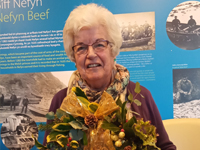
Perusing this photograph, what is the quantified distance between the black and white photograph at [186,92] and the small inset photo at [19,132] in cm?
131

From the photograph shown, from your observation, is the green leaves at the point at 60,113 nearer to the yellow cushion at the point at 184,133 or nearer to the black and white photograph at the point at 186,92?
the yellow cushion at the point at 184,133

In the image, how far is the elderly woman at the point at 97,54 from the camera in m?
1.07

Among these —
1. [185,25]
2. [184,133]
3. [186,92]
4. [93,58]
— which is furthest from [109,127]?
[185,25]

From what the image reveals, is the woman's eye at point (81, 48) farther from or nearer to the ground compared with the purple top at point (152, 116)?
farther from the ground

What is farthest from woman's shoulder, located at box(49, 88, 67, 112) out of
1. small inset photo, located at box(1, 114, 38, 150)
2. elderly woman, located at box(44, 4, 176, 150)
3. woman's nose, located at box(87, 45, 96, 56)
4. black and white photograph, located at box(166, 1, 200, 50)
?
black and white photograph, located at box(166, 1, 200, 50)

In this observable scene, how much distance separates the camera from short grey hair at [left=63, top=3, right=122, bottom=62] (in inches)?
42.2

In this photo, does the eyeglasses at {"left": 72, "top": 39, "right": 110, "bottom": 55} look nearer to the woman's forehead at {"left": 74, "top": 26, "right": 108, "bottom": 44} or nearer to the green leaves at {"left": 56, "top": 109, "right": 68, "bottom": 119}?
the woman's forehead at {"left": 74, "top": 26, "right": 108, "bottom": 44}

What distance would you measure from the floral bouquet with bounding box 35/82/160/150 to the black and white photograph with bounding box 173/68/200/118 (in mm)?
1154

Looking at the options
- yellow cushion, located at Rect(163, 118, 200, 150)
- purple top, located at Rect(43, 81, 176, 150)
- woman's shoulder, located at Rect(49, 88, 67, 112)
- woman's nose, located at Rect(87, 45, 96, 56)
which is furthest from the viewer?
yellow cushion, located at Rect(163, 118, 200, 150)

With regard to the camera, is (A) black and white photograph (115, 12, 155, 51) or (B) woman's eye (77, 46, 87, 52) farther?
(A) black and white photograph (115, 12, 155, 51)

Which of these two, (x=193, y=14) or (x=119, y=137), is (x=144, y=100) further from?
(x=193, y=14)

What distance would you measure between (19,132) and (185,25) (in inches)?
69.5

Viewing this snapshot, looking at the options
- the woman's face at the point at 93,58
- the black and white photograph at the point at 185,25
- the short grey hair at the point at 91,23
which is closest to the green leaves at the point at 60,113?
the woman's face at the point at 93,58

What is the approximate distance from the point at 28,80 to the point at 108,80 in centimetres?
118
